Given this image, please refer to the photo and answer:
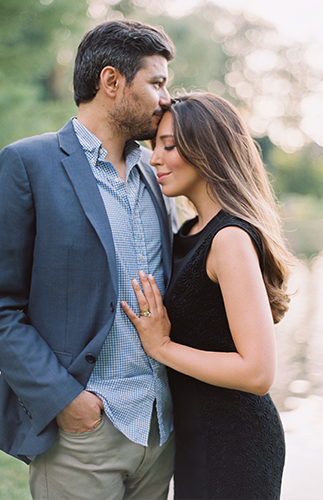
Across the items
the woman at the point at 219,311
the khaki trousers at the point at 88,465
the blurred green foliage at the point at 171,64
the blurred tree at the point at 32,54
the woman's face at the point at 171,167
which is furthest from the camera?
the blurred green foliage at the point at 171,64

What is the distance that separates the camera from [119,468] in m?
1.66

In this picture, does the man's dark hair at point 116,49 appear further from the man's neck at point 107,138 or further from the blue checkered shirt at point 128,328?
the blue checkered shirt at point 128,328

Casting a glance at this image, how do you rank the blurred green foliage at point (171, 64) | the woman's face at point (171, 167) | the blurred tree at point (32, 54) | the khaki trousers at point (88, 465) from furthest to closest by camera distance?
the blurred green foliage at point (171, 64) → the blurred tree at point (32, 54) → the woman's face at point (171, 167) → the khaki trousers at point (88, 465)

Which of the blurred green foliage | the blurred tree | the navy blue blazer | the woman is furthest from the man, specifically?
the blurred tree

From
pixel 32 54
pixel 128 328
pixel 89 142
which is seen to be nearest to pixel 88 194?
pixel 89 142

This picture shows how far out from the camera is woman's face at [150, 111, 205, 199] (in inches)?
71.1

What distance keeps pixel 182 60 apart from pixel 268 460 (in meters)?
13.6

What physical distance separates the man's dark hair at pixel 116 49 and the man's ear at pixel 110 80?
0.9 inches

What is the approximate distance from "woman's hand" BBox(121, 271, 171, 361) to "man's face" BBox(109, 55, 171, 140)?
0.62 metres

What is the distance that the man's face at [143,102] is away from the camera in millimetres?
1845

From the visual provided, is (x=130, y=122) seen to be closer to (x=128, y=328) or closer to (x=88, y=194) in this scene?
(x=88, y=194)

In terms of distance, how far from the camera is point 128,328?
1726 millimetres

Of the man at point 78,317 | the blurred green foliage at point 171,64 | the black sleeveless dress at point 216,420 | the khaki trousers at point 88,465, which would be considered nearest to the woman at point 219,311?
the black sleeveless dress at point 216,420

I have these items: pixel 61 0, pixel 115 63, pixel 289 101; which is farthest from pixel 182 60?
pixel 115 63
